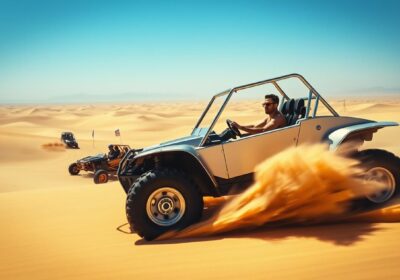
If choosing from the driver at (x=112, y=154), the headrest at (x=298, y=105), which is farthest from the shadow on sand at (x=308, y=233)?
the driver at (x=112, y=154)

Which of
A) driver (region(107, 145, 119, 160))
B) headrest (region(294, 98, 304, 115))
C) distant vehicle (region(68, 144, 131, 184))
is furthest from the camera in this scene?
driver (region(107, 145, 119, 160))

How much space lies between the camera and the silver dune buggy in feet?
15.9

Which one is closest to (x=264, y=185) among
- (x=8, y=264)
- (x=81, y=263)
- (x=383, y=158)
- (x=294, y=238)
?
(x=294, y=238)

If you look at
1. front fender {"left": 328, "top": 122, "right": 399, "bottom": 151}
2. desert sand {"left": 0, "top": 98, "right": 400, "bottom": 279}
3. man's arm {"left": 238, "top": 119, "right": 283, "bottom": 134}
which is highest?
man's arm {"left": 238, "top": 119, "right": 283, "bottom": 134}

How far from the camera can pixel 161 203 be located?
4953 mm

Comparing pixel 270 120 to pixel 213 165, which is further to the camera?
pixel 270 120

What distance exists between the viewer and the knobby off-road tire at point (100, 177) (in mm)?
15547

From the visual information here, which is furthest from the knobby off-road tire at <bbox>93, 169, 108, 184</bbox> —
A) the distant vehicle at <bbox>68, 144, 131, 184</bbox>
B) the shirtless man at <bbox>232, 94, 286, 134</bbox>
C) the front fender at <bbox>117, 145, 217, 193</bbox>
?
the shirtless man at <bbox>232, 94, 286, 134</bbox>

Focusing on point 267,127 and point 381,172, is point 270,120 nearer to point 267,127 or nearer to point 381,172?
point 267,127

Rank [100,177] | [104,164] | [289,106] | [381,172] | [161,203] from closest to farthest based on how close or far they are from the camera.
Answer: [161,203], [381,172], [289,106], [100,177], [104,164]

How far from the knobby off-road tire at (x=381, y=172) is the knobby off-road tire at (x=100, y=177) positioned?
39.5 feet

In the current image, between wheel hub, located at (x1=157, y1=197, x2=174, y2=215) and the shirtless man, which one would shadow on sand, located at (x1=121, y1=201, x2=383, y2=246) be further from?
the shirtless man

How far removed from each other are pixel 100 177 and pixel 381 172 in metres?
12.2

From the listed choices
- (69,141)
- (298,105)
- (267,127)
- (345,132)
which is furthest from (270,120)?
(69,141)
